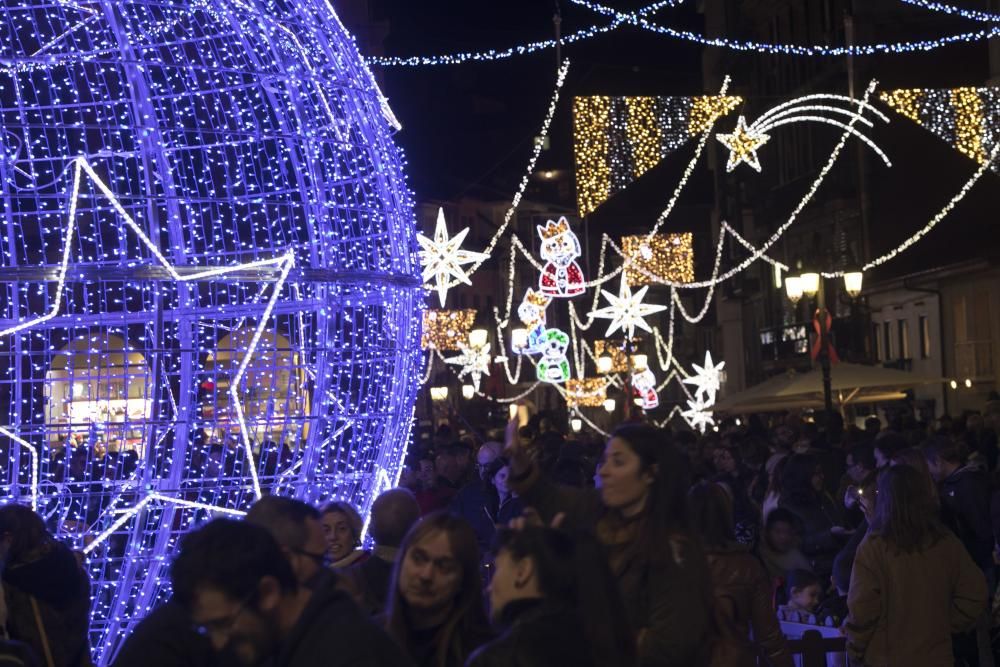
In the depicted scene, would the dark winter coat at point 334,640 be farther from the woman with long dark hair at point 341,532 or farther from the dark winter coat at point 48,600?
the dark winter coat at point 48,600

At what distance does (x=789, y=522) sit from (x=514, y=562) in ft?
18.3

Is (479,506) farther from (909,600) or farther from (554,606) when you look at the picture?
(554,606)

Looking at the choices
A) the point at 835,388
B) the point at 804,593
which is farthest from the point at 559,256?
the point at 804,593

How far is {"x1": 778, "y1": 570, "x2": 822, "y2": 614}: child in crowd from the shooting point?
8.82m

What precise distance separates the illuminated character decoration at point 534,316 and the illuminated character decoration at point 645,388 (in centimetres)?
535

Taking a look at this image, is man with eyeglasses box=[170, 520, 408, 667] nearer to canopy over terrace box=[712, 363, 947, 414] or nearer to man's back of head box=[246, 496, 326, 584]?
man's back of head box=[246, 496, 326, 584]

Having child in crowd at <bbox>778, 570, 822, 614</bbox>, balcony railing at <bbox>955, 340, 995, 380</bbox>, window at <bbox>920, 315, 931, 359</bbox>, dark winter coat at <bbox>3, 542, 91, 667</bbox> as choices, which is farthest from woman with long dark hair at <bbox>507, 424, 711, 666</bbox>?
window at <bbox>920, 315, 931, 359</bbox>

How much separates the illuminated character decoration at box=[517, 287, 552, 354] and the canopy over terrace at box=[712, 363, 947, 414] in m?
13.3

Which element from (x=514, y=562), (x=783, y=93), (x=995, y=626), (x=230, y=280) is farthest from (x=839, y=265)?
(x=514, y=562)

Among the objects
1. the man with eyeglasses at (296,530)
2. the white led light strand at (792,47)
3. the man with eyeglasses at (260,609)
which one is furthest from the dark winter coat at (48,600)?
the white led light strand at (792,47)

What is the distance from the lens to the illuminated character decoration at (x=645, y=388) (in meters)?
46.0

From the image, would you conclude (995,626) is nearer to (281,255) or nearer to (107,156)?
(281,255)

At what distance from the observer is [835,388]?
72.4 ft

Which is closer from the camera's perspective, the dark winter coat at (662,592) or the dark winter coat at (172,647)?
the dark winter coat at (172,647)
